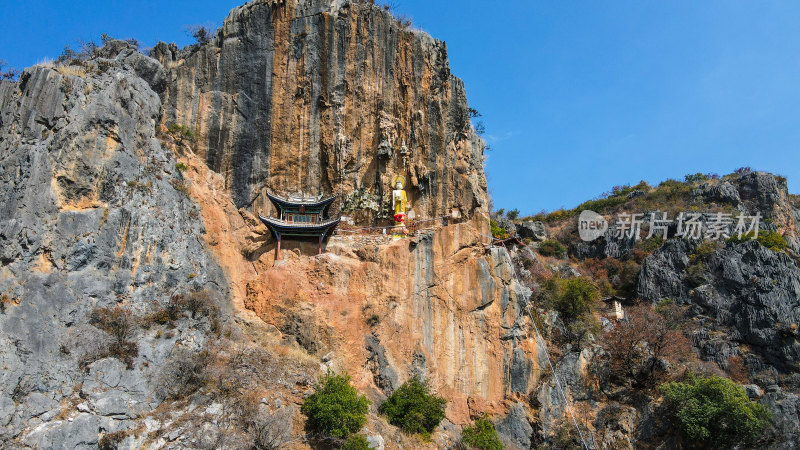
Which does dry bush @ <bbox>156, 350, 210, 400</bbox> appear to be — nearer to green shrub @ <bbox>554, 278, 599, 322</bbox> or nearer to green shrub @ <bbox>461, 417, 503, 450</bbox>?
green shrub @ <bbox>461, 417, 503, 450</bbox>

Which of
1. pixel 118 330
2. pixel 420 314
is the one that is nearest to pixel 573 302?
pixel 420 314

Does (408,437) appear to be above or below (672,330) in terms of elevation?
below

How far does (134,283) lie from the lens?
22047mm

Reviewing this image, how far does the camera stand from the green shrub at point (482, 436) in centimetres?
2572

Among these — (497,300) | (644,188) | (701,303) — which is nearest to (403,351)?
(497,300)

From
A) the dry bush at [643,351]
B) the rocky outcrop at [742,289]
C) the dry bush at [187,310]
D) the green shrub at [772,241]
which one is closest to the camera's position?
the dry bush at [187,310]

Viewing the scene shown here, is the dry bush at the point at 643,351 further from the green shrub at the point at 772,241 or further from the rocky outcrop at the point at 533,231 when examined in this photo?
the rocky outcrop at the point at 533,231

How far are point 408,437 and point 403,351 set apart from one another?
3589 mm

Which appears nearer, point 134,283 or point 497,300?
point 134,283

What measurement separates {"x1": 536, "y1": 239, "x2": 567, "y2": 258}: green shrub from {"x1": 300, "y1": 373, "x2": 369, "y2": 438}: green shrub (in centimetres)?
2944

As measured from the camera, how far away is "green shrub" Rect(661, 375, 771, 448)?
28.4 meters

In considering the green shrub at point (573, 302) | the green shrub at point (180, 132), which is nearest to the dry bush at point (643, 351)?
the green shrub at point (573, 302)

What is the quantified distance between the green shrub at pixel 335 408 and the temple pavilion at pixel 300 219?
6.53 metres

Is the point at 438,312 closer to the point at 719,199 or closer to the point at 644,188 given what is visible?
the point at 719,199
